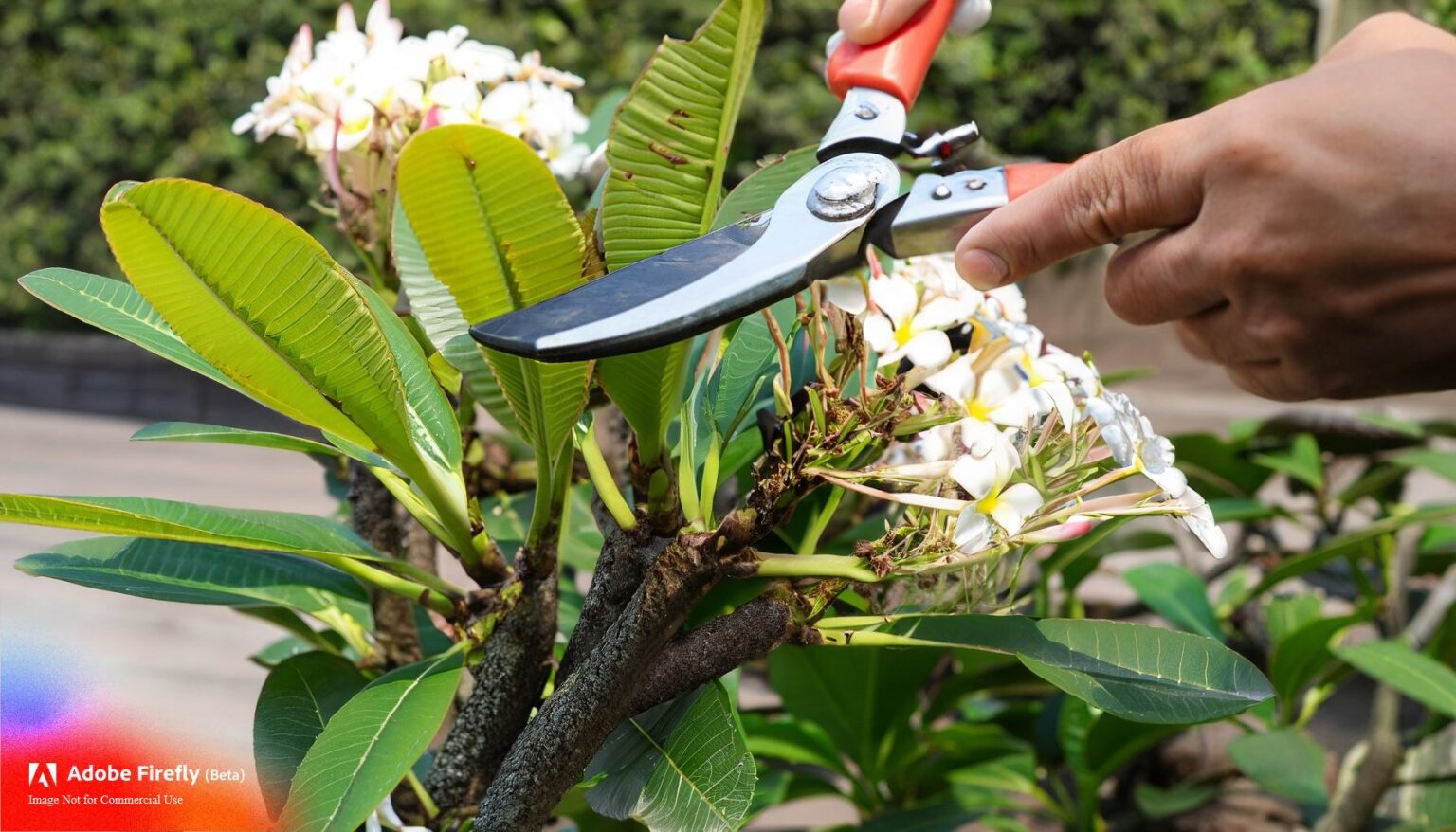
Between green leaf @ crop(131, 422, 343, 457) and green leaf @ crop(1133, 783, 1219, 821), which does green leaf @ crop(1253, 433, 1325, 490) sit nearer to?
green leaf @ crop(1133, 783, 1219, 821)

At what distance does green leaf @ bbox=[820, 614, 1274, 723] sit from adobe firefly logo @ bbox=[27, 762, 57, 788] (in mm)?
491

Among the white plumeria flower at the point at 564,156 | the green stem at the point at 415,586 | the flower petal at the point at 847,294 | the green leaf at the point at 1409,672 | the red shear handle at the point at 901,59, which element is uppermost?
the white plumeria flower at the point at 564,156

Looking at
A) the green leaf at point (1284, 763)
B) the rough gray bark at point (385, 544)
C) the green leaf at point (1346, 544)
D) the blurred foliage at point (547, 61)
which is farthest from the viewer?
the blurred foliage at point (547, 61)

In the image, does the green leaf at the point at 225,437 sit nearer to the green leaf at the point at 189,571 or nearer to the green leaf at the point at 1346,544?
the green leaf at the point at 189,571

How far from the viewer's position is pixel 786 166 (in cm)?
79

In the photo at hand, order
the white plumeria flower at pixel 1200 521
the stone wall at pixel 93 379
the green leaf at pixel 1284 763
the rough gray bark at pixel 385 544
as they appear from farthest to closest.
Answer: the stone wall at pixel 93 379 < the green leaf at pixel 1284 763 < the rough gray bark at pixel 385 544 < the white plumeria flower at pixel 1200 521

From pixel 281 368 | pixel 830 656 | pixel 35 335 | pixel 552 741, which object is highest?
pixel 35 335

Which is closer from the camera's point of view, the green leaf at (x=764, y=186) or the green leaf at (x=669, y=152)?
the green leaf at (x=669, y=152)

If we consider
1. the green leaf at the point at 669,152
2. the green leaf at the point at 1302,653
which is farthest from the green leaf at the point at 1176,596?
the green leaf at the point at 669,152

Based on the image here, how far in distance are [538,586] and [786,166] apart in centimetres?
33

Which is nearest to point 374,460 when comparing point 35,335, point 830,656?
point 830,656

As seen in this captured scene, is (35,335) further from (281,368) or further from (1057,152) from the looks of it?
(281,368)

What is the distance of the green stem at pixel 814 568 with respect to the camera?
0.64 m

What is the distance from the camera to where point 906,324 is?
625 millimetres
